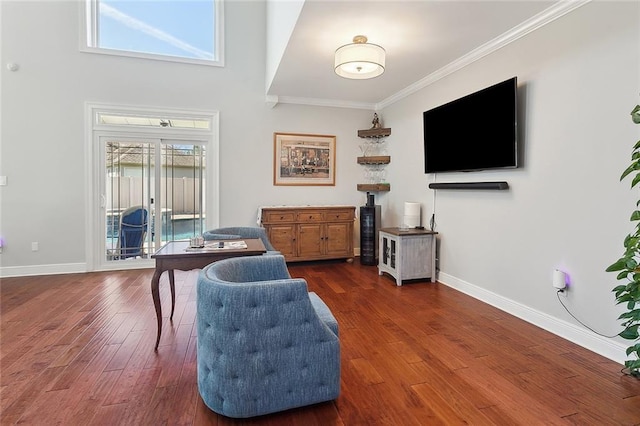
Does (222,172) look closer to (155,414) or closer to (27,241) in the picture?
(27,241)

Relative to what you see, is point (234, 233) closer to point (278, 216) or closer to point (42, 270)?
point (278, 216)

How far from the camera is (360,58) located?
9.66 feet

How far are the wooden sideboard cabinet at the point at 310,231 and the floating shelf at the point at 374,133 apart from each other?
4.39ft

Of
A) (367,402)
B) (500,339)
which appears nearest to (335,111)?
(500,339)

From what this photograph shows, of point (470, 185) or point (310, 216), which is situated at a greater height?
point (470, 185)

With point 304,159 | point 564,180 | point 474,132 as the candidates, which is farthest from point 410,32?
point 304,159

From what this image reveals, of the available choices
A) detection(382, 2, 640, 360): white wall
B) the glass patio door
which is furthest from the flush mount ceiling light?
the glass patio door

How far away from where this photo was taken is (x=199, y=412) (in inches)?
69.4

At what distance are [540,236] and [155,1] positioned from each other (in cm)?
616

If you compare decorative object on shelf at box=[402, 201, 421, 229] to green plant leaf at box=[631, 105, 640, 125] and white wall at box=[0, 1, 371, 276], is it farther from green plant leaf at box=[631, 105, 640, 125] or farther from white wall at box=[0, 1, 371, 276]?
green plant leaf at box=[631, 105, 640, 125]

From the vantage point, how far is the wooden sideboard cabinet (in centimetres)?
496

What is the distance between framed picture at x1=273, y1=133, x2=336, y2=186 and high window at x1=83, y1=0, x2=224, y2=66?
64.0 inches

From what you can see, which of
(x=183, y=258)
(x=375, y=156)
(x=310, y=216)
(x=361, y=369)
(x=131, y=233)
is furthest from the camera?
(x=375, y=156)

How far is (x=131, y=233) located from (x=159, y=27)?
10.7 ft
